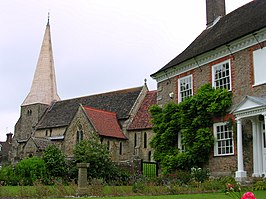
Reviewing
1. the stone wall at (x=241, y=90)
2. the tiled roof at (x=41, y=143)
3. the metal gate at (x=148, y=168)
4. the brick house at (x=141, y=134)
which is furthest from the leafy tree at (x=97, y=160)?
the tiled roof at (x=41, y=143)

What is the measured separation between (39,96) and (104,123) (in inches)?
798

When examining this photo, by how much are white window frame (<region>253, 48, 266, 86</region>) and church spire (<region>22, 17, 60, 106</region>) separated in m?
40.4

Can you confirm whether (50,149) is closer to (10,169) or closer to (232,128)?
(10,169)

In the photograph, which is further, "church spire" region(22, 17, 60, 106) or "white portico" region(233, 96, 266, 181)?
"church spire" region(22, 17, 60, 106)

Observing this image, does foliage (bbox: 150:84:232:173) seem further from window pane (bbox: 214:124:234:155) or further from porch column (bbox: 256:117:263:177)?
porch column (bbox: 256:117:263:177)

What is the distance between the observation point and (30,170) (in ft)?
73.7

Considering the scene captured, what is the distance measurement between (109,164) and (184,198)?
491 inches

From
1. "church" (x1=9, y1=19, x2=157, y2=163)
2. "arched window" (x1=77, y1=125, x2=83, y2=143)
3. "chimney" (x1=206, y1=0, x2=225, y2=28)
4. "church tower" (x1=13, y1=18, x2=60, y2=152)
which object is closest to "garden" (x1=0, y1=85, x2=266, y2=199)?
"chimney" (x1=206, y1=0, x2=225, y2=28)

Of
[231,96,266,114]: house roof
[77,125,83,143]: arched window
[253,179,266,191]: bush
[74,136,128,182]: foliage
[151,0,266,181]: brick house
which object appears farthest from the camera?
[77,125,83,143]: arched window

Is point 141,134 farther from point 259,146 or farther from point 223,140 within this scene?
point 259,146

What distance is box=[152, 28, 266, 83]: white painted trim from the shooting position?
59.3 ft

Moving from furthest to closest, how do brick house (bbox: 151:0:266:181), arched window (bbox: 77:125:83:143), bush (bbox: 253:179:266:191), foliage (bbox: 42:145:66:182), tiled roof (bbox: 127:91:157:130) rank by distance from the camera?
tiled roof (bbox: 127:91:157:130) → arched window (bbox: 77:125:83:143) → foliage (bbox: 42:145:66:182) → brick house (bbox: 151:0:266:181) → bush (bbox: 253:179:266:191)

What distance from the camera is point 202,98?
20.4 meters

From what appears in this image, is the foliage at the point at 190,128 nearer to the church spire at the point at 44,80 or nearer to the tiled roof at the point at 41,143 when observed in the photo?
the tiled roof at the point at 41,143
